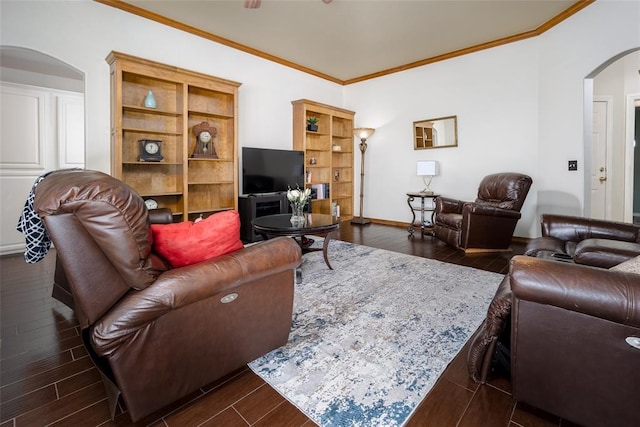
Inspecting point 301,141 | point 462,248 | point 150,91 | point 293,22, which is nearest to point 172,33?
point 150,91

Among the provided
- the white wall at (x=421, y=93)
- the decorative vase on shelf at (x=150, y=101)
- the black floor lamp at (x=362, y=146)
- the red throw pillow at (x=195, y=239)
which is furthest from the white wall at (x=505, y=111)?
the red throw pillow at (x=195, y=239)

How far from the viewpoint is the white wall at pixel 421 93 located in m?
3.28

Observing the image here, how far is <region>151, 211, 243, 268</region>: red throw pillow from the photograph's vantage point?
1.36 m

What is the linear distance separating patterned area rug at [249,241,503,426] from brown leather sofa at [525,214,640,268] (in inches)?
23.2

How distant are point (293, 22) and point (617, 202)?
5505 millimetres

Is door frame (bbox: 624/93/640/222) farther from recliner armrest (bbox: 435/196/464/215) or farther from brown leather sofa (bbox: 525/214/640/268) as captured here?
brown leather sofa (bbox: 525/214/640/268)

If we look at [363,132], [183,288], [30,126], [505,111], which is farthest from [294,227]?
[30,126]

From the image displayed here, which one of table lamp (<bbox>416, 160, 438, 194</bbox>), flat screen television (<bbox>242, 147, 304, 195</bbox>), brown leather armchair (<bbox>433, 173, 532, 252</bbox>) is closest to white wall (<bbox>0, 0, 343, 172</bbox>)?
flat screen television (<bbox>242, 147, 304, 195</bbox>)

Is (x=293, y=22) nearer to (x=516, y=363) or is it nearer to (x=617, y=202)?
(x=516, y=363)

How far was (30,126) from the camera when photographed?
4.18 metres

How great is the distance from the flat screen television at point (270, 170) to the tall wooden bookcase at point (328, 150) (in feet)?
1.33

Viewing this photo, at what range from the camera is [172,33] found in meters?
4.01

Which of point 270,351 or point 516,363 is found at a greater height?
point 516,363

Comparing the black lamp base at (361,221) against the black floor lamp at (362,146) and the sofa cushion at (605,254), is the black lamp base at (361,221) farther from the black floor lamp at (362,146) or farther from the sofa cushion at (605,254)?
the sofa cushion at (605,254)
